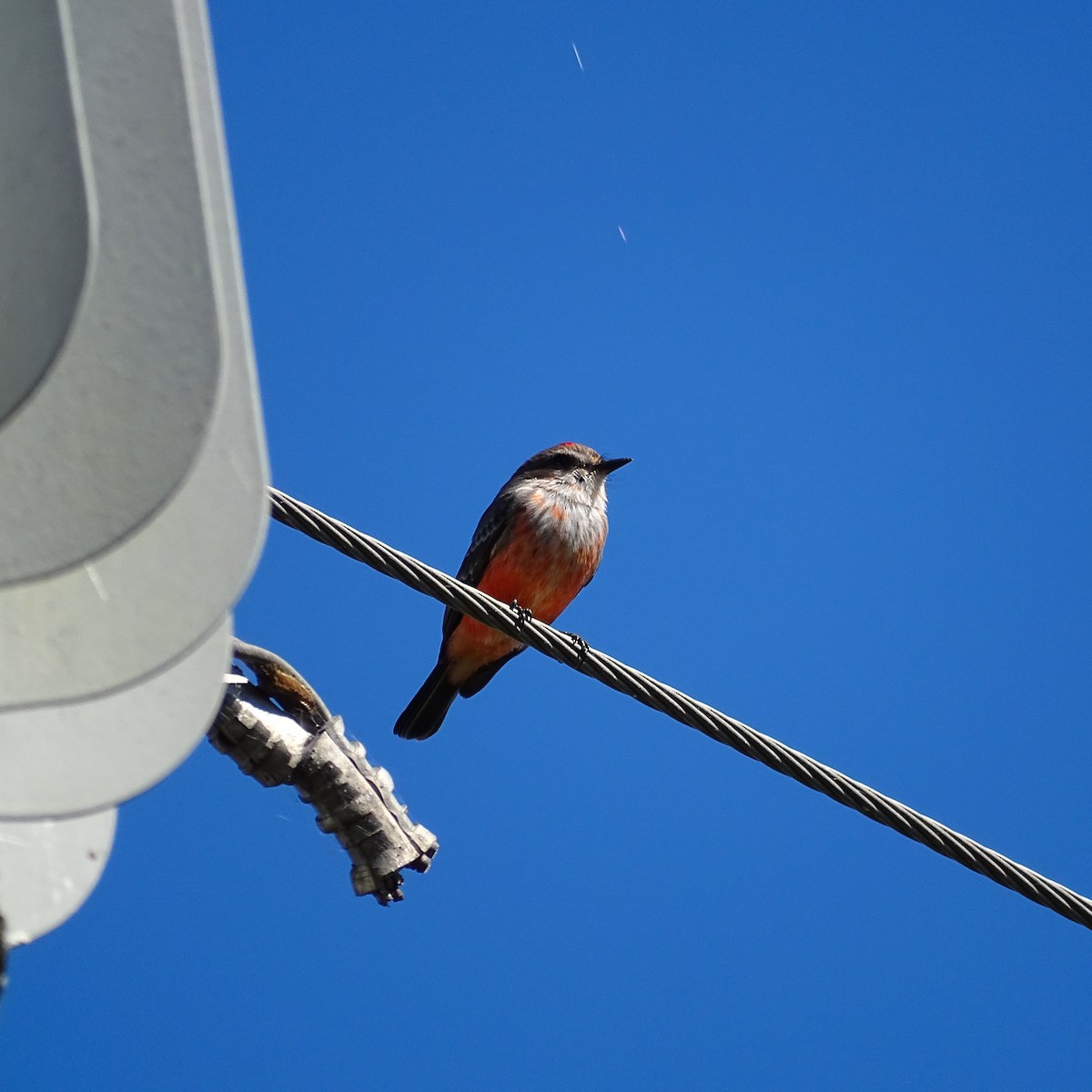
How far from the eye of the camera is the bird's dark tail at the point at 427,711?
6887mm

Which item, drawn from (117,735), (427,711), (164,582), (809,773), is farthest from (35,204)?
(427,711)

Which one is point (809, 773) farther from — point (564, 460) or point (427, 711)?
point (564, 460)

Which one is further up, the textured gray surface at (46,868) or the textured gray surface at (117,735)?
the textured gray surface at (117,735)

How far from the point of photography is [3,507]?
4.20 feet

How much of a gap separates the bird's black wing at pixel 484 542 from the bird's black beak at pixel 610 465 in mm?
609

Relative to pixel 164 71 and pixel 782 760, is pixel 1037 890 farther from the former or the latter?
pixel 164 71

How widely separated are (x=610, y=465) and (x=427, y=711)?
1.82m

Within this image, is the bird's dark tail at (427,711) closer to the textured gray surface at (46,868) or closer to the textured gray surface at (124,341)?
the textured gray surface at (46,868)

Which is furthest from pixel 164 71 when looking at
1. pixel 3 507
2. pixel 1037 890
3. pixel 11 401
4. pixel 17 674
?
pixel 1037 890

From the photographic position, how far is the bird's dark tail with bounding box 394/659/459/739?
22.6 ft

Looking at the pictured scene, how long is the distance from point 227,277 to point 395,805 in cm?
286

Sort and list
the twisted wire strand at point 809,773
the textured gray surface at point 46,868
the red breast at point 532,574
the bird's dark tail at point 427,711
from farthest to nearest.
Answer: the bird's dark tail at point 427,711
the red breast at point 532,574
the twisted wire strand at point 809,773
the textured gray surface at point 46,868

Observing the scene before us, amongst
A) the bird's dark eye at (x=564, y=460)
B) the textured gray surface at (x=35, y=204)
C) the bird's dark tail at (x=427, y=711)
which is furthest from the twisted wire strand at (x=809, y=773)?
the bird's dark eye at (x=564, y=460)

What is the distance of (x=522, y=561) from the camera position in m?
6.51
